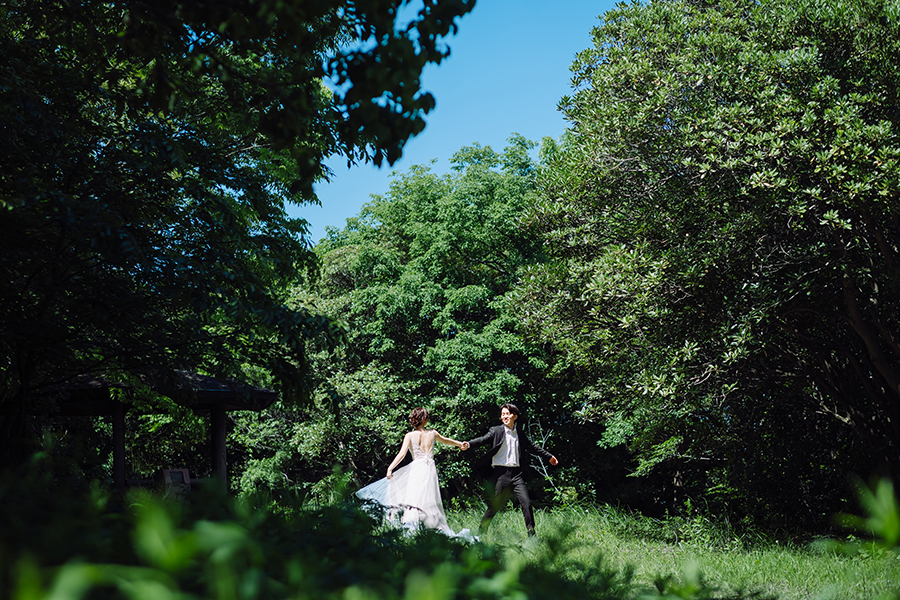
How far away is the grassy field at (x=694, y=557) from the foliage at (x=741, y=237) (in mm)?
1946

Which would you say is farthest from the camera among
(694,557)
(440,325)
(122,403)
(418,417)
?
(440,325)

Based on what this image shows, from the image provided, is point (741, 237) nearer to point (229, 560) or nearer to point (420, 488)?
point (420, 488)

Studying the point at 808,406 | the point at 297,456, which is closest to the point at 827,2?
the point at 808,406

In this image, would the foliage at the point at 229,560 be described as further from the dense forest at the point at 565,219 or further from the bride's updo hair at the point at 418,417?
the bride's updo hair at the point at 418,417

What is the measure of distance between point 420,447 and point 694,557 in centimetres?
363

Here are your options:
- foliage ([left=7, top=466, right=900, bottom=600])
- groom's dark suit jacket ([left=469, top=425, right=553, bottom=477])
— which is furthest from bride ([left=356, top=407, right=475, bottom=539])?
foliage ([left=7, top=466, right=900, bottom=600])

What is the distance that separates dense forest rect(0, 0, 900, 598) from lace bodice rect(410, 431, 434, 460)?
177cm

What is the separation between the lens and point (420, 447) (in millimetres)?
9664

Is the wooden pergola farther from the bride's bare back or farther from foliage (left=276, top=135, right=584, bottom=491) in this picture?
foliage (left=276, top=135, right=584, bottom=491)

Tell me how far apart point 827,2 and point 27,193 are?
9071 millimetres

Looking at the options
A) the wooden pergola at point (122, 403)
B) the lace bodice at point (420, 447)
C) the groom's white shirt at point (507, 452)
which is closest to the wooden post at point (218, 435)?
the wooden pergola at point (122, 403)

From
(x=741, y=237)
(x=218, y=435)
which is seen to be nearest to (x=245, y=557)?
(x=741, y=237)

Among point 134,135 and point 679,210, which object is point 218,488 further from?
point 679,210

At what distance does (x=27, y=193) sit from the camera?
5355 mm
